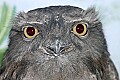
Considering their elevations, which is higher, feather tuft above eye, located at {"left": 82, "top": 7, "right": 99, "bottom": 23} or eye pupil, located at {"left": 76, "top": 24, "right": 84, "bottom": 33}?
feather tuft above eye, located at {"left": 82, "top": 7, "right": 99, "bottom": 23}

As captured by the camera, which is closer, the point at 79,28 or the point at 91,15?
the point at 79,28

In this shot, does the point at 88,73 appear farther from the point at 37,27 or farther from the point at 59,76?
the point at 37,27

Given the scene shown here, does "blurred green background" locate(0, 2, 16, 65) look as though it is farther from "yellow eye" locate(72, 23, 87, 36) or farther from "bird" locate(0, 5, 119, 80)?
"yellow eye" locate(72, 23, 87, 36)

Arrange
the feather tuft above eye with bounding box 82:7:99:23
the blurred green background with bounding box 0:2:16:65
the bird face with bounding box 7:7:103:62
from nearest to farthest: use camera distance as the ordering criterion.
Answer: the bird face with bounding box 7:7:103:62, the feather tuft above eye with bounding box 82:7:99:23, the blurred green background with bounding box 0:2:16:65

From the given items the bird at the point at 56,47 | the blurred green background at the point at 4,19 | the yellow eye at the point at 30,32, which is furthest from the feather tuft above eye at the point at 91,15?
the blurred green background at the point at 4,19

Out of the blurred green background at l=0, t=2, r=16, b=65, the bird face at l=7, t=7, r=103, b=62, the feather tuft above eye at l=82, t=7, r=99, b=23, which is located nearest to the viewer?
the bird face at l=7, t=7, r=103, b=62

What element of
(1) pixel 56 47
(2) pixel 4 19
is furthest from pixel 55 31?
(2) pixel 4 19

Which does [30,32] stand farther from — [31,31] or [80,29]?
[80,29]

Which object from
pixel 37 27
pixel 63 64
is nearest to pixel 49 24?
pixel 37 27

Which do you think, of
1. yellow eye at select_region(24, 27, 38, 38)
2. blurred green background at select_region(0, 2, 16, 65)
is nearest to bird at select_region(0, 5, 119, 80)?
yellow eye at select_region(24, 27, 38, 38)
